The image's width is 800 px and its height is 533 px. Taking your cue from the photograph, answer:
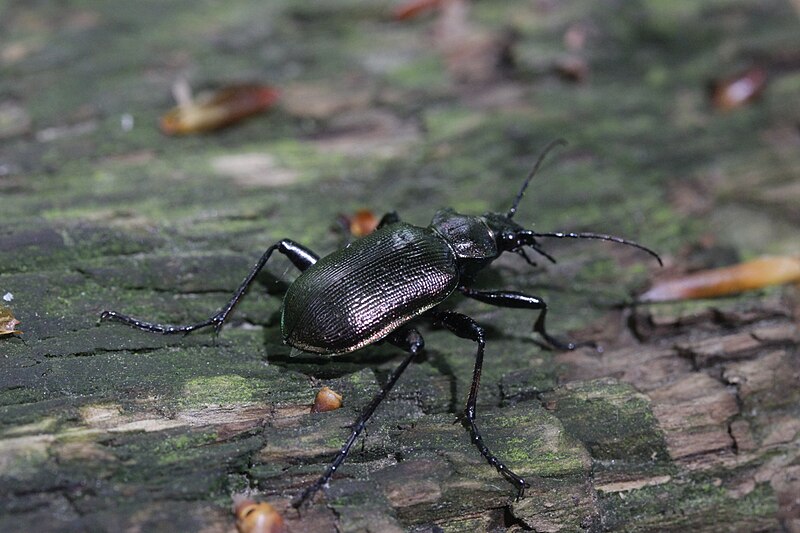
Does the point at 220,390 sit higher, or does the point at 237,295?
the point at 237,295

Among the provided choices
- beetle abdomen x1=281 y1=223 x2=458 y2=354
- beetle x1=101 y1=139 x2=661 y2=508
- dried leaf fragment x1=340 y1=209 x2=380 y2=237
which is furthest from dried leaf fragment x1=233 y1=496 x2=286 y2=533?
dried leaf fragment x1=340 y1=209 x2=380 y2=237

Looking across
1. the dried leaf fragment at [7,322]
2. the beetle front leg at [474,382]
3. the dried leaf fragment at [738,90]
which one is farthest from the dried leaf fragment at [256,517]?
the dried leaf fragment at [738,90]

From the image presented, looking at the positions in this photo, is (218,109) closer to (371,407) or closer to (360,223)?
(360,223)

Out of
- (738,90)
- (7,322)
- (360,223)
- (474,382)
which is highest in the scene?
(7,322)

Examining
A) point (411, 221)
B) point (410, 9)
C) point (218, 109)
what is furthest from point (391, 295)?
point (410, 9)

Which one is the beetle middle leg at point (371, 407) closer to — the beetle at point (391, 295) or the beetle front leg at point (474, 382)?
the beetle at point (391, 295)

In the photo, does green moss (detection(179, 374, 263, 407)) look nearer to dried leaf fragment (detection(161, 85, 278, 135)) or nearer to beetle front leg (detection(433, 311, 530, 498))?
beetle front leg (detection(433, 311, 530, 498))
